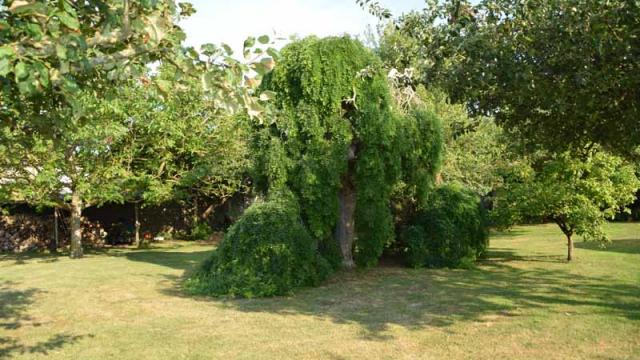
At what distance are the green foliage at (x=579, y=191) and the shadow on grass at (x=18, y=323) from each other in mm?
11563

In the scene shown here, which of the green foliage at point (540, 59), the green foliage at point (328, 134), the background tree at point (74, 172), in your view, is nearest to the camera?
the green foliage at point (540, 59)

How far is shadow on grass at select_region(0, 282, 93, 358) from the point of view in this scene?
7.38 meters

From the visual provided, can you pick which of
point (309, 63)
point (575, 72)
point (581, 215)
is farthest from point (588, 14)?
point (581, 215)

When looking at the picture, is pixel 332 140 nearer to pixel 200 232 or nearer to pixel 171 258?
pixel 171 258

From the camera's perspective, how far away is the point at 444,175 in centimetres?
2242

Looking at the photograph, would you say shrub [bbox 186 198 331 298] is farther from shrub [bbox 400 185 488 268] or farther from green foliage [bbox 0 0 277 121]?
green foliage [bbox 0 0 277 121]

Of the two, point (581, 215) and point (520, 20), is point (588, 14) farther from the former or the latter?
point (581, 215)

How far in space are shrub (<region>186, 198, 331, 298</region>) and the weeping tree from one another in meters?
0.86

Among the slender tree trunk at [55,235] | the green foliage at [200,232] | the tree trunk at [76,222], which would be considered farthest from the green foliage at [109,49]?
the green foliage at [200,232]

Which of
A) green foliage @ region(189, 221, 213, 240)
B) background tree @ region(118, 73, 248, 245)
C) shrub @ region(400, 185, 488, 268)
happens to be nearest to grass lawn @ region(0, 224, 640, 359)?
shrub @ region(400, 185, 488, 268)

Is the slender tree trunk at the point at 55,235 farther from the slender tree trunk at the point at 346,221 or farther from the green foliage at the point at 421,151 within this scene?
the green foliage at the point at 421,151

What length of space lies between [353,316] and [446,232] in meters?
6.73

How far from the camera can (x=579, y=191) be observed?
14.6 m

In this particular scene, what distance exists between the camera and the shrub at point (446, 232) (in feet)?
49.5
